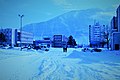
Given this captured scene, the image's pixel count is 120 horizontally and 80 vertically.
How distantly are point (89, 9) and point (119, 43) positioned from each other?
61.1ft

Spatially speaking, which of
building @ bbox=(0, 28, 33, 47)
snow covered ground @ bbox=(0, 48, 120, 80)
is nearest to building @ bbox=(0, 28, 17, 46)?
building @ bbox=(0, 28, 33, 47)

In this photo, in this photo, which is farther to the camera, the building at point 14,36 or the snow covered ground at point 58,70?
the building at point 14,36

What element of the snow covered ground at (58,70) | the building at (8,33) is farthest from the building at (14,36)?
the snow covered ground at (58,70)

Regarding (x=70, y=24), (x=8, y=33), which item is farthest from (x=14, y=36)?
(x=70, y=24)

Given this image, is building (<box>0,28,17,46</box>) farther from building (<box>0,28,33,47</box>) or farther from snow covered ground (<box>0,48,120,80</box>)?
snow covered ground (<box>0,48,120,80</box>)

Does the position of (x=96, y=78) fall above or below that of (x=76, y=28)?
below

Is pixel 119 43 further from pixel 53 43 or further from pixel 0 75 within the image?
pixel 0 75

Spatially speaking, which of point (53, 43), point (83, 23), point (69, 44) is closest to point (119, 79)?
point (83, 23)

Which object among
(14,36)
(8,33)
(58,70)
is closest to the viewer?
(58,70)

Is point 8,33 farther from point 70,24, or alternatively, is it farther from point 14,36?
point 70,24

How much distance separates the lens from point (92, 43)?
111 ft

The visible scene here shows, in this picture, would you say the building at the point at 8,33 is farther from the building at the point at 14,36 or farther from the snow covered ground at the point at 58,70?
the snow covered ground at the point at 58,70

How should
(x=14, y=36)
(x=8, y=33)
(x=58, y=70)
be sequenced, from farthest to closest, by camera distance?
(x=14, y=36), (x=8, y=33), (x=58, y=70)

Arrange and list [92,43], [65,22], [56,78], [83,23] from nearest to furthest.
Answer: [56,78]
[65,22]
[83,23]
[92,43]
